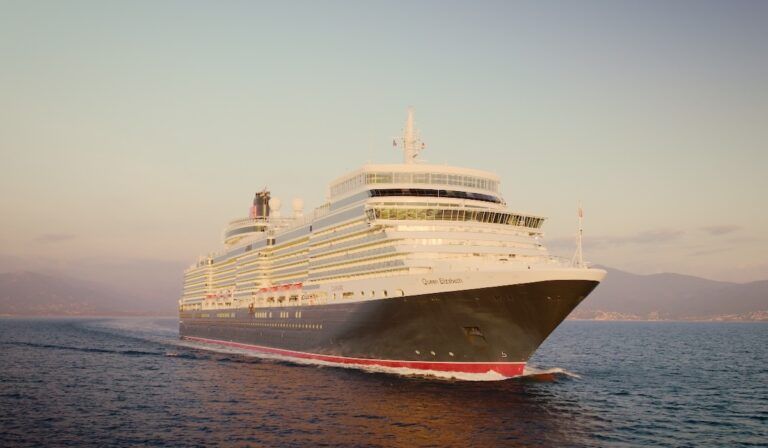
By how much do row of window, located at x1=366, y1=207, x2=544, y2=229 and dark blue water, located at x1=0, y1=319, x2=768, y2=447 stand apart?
10969mm

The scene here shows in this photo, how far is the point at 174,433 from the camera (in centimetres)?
2831

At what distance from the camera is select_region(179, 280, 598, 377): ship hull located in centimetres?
3659

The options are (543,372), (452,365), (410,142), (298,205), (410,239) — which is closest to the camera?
(452,365)

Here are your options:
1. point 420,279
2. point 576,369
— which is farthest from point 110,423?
point 576,369

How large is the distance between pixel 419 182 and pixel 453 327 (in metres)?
12.7

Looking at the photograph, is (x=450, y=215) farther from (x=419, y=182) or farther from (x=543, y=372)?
(x=543, y=372)

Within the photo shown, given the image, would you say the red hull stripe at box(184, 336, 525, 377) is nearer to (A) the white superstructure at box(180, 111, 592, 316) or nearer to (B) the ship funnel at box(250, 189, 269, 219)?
(A) the white superstructure at box(180, 111, 592, 316)

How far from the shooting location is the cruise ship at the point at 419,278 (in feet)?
122

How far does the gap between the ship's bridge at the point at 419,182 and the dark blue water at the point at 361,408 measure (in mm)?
13437

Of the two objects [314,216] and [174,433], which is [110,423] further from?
[314,216]

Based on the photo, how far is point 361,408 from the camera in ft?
106

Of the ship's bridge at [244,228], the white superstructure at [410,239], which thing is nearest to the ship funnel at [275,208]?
the ship's bridge at [244,228]

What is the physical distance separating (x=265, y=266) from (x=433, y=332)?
103ft

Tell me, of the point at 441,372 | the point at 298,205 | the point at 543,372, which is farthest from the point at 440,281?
the point at 298,205
